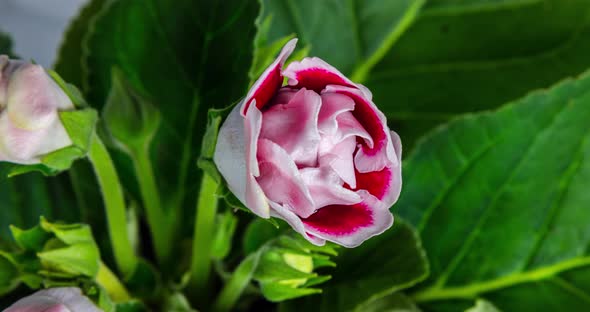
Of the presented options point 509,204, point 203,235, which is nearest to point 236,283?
point 203,235

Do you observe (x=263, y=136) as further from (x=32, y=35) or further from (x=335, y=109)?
(x=32, y=35)

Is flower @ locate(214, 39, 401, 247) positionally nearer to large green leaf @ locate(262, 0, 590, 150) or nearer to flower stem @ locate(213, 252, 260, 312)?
flower stem @ locate(213, 252, 260, 312)

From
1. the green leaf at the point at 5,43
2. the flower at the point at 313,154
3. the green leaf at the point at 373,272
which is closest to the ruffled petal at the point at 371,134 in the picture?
the flower at the point at 313,154

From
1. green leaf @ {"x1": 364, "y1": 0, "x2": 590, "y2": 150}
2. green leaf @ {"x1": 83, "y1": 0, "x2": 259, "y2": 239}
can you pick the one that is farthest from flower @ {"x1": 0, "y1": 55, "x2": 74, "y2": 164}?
green leaf @ {"x1": 364, "y1": 0, "x2": 590, "y2": 150}

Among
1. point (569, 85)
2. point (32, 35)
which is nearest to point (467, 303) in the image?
point (569, 85)

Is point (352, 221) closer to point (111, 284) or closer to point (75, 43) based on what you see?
point (111, 284)
